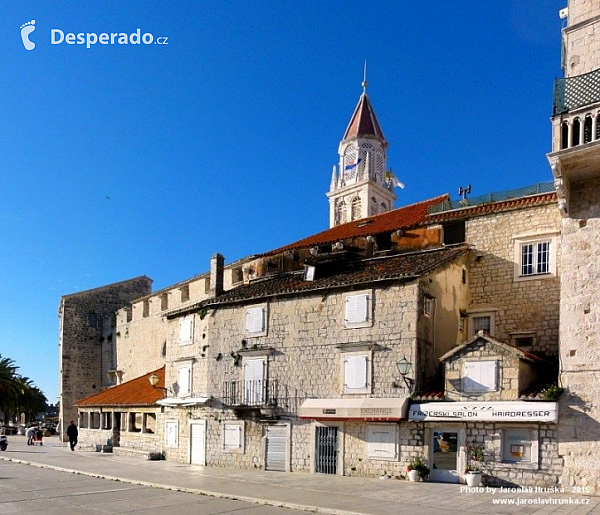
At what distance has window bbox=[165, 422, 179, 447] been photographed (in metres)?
26.1

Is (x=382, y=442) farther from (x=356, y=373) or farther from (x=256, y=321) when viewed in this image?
(x=256, y=321)

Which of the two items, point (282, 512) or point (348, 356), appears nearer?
point (282, 512)

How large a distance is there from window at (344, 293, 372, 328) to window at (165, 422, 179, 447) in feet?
31.5

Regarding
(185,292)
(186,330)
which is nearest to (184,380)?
(186,330)

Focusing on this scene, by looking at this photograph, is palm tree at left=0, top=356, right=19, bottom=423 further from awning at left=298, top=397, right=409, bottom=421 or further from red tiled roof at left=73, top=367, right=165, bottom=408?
awning at left=298, top=397, right=409, bottom=421

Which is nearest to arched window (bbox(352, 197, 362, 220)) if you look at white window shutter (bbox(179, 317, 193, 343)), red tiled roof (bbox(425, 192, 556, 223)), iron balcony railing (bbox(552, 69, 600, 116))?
white window shutter (bbox(179, 317, 193, 343))

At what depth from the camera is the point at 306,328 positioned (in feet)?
72.9

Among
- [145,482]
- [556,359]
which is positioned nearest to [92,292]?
[145,482]

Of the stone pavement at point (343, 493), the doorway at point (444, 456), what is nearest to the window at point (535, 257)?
the doorway at point (444, 456)

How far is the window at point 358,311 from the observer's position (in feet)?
68.1

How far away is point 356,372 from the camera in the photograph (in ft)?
67.4

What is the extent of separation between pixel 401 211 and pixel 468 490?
15644 mm

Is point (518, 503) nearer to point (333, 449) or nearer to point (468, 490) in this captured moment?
point (468, 490)

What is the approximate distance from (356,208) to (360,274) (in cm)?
5049
